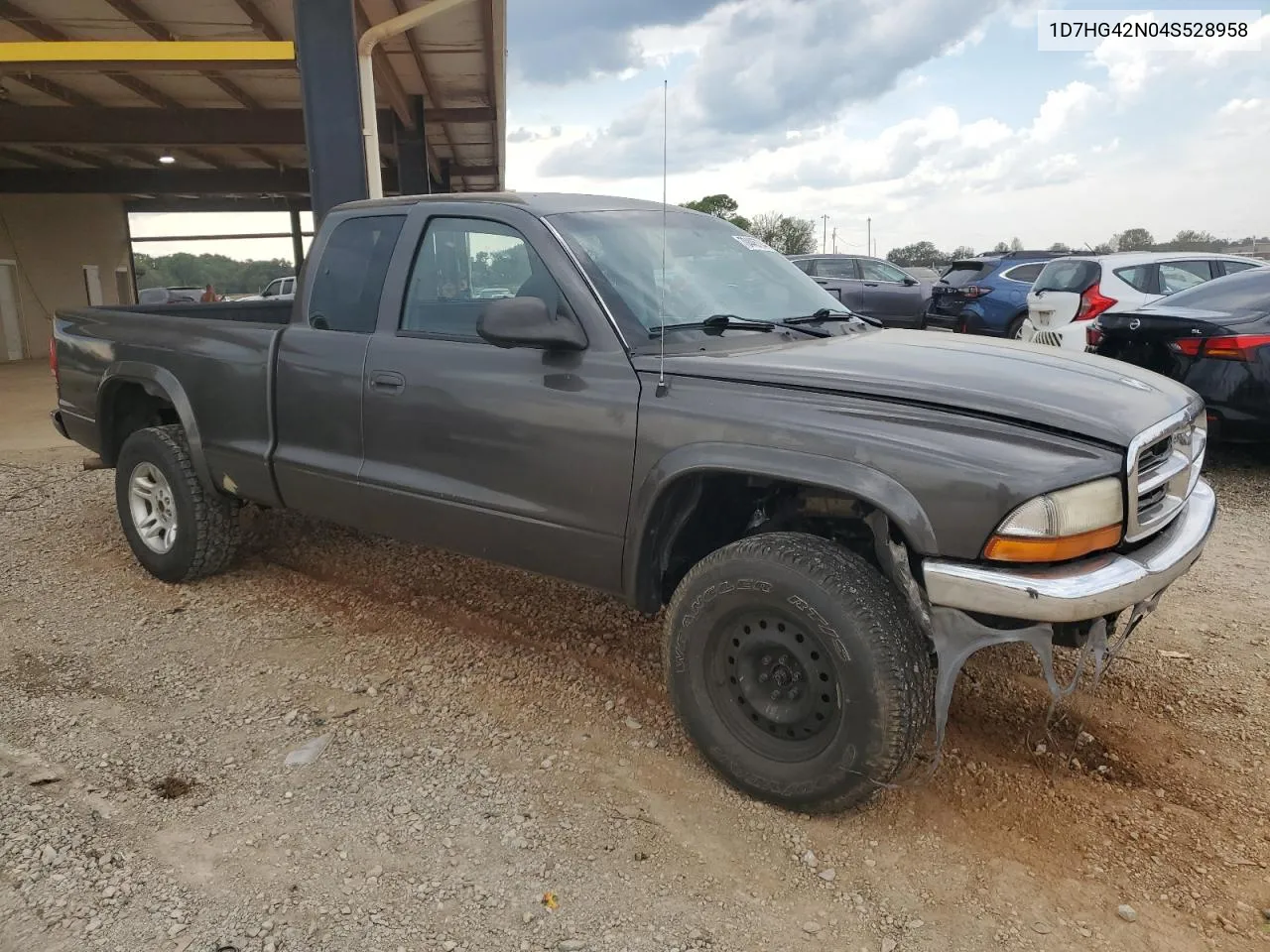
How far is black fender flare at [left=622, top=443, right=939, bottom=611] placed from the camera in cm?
238

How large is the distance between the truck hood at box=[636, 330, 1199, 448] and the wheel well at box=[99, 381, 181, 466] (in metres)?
3.31

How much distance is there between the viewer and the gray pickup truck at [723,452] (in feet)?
7.80

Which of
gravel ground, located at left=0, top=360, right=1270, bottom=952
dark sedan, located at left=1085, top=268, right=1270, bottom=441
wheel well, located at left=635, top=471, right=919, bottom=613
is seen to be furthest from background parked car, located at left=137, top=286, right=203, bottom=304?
wheel well, located at left=635, top=471, right=919, bottom=613

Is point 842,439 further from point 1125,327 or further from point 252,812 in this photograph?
point 1125,327

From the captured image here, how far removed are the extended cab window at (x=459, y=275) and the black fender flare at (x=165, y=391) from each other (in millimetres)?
1488

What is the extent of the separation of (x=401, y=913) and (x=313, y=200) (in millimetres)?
5989

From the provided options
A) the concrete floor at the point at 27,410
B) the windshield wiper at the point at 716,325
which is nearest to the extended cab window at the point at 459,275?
the windshield wiper at the point at 716,325

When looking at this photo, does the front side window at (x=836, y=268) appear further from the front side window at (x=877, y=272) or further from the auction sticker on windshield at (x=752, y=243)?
the auction sticker on windshield at (x=752, y=243)

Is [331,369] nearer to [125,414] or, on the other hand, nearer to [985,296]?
[125,414]

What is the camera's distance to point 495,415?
3.23 metres

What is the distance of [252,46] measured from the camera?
25.2 ft

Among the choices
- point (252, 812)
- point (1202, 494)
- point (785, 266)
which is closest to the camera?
point (252, 812)

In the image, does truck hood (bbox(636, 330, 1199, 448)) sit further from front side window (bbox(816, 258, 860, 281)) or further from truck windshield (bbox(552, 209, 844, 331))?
front side window (bbox(816, 258, 860, 281))

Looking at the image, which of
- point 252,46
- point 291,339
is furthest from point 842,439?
point 252,46
